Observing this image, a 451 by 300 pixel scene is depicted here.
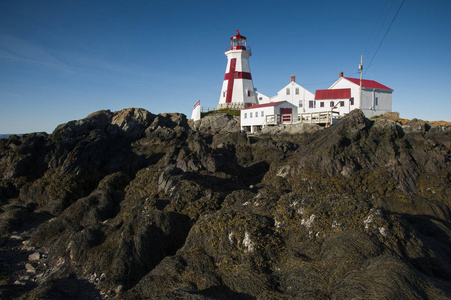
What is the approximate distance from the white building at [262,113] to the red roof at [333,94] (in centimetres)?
421

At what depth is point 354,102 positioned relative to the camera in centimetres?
4353

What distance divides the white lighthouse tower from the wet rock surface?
36.2 metres

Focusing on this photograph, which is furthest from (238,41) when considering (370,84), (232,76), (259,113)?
(370,84)

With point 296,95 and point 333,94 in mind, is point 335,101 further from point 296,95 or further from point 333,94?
point 296,95

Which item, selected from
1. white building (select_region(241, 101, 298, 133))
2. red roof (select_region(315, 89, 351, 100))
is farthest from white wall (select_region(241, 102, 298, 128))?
red roof (select_region(315, 89, 351, 100))

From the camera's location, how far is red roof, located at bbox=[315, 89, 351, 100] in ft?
143

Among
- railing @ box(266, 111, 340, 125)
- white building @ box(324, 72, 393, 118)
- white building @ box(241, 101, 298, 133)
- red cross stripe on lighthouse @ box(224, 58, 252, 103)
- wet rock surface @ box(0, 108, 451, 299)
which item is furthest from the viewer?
red cross stripe on lighthouse @ box(224, 58, 252, 103)

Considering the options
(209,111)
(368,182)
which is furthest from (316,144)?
(209,111)

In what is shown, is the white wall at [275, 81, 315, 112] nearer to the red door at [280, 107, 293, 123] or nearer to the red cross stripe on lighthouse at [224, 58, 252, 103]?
the red door at [280, 107, 293, 123]

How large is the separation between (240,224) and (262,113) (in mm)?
36539

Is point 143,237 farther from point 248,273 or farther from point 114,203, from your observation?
point 114,203

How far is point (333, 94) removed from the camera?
146ft

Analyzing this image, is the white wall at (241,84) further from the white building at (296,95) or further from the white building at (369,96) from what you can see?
the white building at (369,96)

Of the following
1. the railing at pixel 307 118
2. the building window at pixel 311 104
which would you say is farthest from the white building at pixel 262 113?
the building window at pixel 311 104
